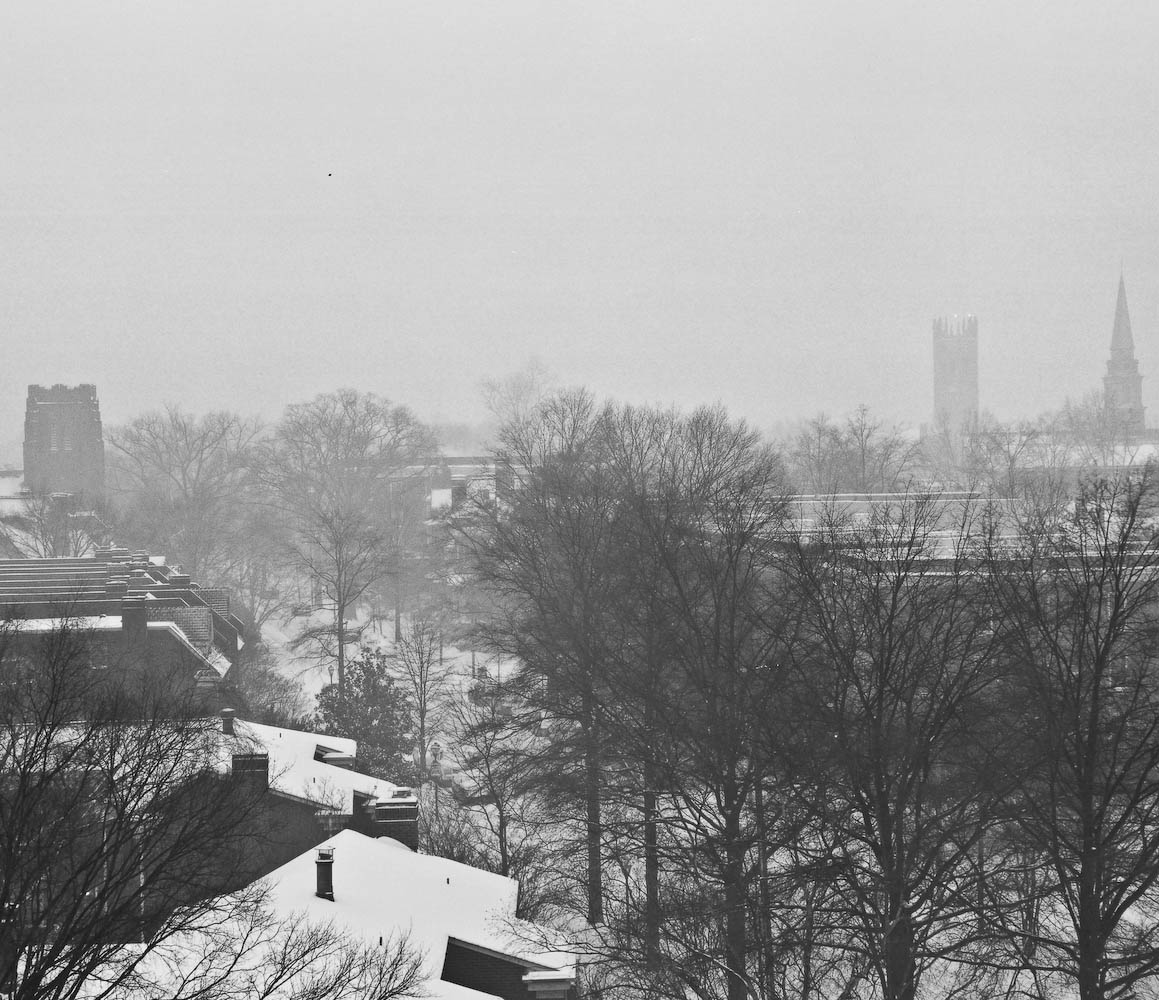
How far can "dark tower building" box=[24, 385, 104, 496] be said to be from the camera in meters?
106

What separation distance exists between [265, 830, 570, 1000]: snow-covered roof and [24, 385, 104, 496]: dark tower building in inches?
3563

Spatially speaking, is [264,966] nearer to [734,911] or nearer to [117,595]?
[734,911]

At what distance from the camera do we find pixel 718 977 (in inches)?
852

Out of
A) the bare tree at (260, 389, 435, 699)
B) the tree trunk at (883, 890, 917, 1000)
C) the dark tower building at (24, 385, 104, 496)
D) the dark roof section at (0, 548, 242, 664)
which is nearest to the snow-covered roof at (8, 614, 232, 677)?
the dark roof section at (0, 548, 242, 664)

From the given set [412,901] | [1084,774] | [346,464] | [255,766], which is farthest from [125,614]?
[346,464]

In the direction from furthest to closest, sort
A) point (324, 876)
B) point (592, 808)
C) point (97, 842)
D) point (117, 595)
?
point (117, 595), point (592, 808), point (324, 876), point (97, 842)

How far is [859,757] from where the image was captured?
18266mm

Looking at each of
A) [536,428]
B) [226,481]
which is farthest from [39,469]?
[536,428]

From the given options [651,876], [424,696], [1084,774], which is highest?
[1084,774]

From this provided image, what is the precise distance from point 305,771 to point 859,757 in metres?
10.3

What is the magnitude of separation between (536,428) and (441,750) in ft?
46.1

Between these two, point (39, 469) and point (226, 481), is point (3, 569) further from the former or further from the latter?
point (39, 469)

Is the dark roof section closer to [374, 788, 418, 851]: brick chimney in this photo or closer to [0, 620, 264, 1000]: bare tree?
[374, 788, 418, 851]: brick chimney

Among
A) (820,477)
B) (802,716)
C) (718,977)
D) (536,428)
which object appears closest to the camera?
(802,716)
